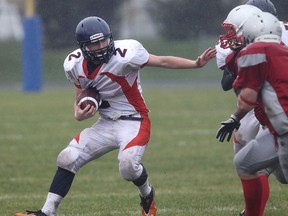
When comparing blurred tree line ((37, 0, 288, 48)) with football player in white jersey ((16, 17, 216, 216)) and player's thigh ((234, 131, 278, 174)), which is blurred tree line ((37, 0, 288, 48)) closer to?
football player in white jersey ((16, 17, 216, 216))

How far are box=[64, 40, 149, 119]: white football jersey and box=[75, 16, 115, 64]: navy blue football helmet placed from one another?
0.08 m

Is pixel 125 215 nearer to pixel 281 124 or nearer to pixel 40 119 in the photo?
pixel 281 124

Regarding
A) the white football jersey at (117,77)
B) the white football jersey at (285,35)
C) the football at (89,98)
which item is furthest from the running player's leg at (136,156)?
the white football jersey at (285,35)

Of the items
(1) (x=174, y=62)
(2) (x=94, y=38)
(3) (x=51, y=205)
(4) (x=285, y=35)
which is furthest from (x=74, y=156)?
(4) (x=285, y=35)

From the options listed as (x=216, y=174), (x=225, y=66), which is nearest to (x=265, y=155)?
(x=225, y=66)

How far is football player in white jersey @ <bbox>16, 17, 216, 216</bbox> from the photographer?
5.32 m

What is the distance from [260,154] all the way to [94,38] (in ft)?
4.85

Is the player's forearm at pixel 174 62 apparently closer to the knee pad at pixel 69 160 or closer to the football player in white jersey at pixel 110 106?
the football player in white jersey at pixel 110 106

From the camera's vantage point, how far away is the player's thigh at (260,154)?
4605 mm

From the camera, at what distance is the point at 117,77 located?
18.1 feet

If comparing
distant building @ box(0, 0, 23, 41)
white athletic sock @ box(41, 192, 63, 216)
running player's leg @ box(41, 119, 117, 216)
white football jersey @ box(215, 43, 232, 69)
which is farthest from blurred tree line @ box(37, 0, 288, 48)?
white athletic sock @ box(41, 192, 63, 216)

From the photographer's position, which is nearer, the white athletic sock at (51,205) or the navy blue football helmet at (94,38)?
the white athletic sock at (51,205)

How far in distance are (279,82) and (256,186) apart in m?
0.78

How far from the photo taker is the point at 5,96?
16.6 metres
